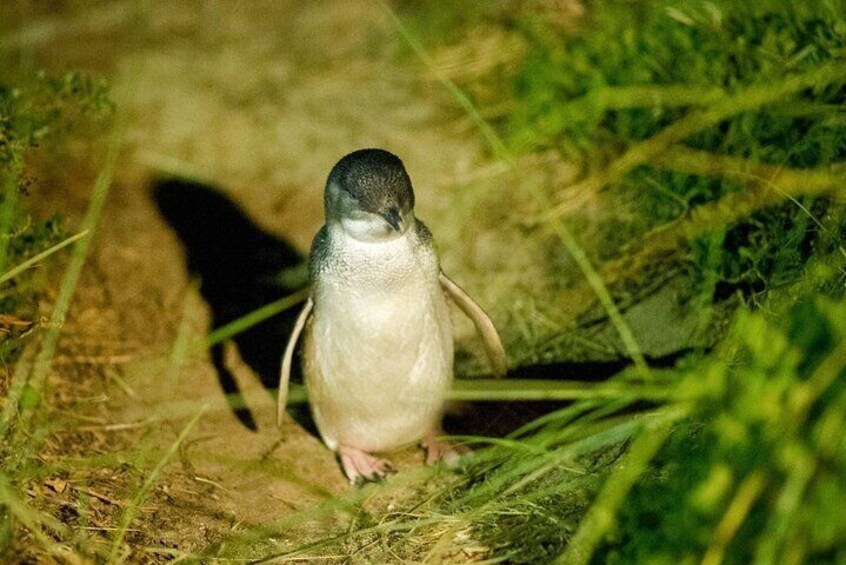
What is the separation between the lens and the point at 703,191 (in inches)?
148

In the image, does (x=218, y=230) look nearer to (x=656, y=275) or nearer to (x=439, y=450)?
(x=439, y=450)

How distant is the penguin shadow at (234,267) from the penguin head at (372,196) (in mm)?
1116

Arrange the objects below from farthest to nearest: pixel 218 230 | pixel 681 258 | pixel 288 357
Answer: pixel 218 230 → pixel 681 258 → pixel 288 357

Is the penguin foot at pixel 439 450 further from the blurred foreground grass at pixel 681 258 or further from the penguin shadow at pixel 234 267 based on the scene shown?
the penguin shadow at pixel 234 267

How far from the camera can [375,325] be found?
118 inches

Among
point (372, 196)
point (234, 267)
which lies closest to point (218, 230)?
point (234, 267)

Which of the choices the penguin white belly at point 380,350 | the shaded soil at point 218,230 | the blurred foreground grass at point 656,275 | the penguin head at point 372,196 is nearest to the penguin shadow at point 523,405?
the shaded soil at point 218,230

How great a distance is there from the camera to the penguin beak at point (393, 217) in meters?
2.83

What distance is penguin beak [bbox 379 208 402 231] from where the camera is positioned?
283 centimetres

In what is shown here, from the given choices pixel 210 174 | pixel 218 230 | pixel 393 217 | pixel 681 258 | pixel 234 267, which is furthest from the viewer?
pixel 210 174

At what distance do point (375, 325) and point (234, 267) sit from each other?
177cm

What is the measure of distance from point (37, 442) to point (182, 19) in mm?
3999

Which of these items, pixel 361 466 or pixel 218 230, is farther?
pixel 218 230

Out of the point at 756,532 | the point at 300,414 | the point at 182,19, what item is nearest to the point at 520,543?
the point at 756,532
